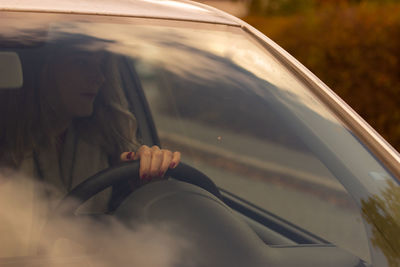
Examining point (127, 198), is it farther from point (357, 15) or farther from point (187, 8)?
point (357, 15)

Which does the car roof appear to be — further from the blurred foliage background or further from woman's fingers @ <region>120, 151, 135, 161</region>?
the blurred foliage background

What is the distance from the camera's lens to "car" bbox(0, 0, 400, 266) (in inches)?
57.6

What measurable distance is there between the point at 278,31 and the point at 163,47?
7385 mm

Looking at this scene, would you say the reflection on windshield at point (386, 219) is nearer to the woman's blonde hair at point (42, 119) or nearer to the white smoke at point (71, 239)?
the white smoke at point (71, 239)

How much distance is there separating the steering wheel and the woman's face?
21 centimetres

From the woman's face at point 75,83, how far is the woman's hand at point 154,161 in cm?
20

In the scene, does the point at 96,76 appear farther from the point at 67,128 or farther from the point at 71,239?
the point at 71,239

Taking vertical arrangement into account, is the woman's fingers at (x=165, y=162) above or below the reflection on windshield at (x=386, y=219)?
below

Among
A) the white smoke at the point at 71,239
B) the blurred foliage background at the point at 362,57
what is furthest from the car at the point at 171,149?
the blurred foliage background at the point at 362,57

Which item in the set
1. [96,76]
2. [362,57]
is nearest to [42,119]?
[96,76]

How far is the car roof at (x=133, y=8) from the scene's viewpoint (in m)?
1.82

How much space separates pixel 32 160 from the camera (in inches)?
69.9

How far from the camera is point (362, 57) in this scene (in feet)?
23.2

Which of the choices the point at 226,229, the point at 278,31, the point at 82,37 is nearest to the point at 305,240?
the point at 226,229
